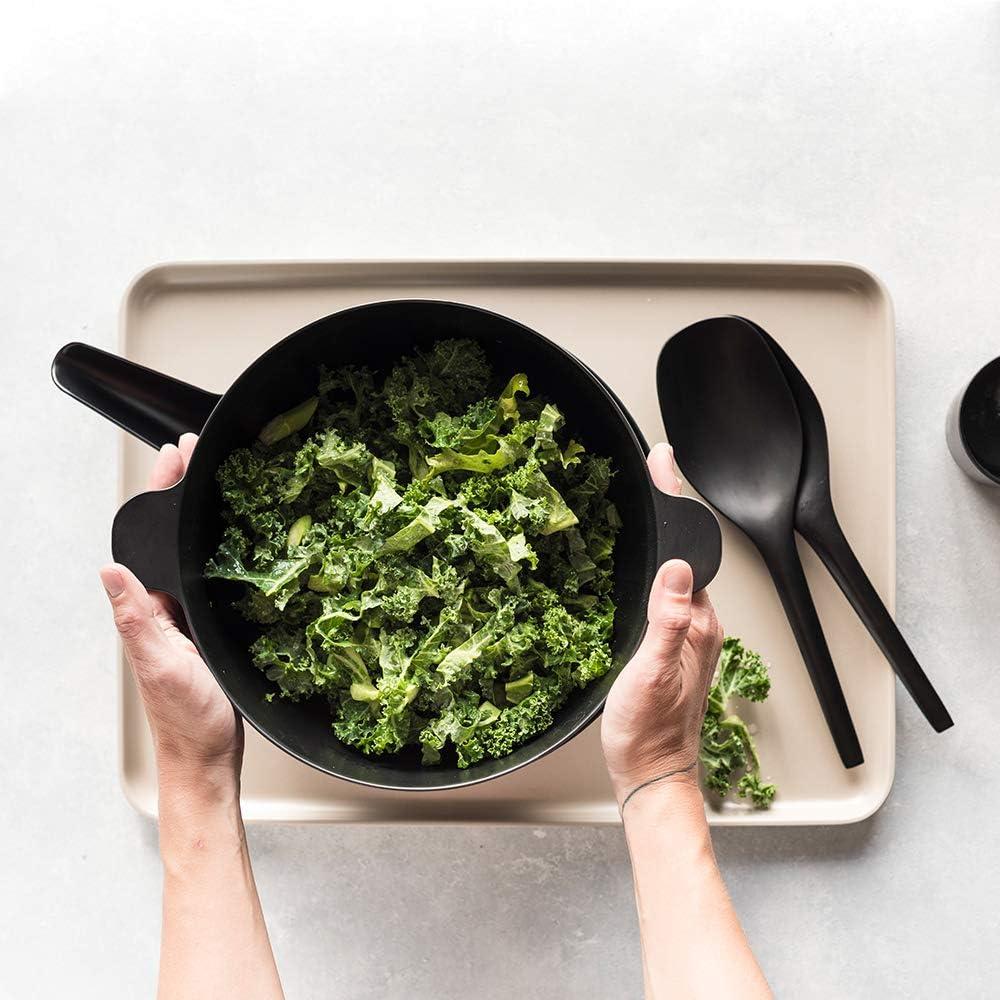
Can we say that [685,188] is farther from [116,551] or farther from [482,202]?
[116,551]

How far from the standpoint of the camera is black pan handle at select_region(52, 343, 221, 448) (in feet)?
4.06

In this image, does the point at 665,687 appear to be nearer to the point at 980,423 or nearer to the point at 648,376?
the point at 648,376

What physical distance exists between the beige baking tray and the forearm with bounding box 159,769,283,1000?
179mm

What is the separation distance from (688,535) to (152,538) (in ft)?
2.11

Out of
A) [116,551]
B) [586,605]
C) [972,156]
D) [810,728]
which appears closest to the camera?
[116,551]

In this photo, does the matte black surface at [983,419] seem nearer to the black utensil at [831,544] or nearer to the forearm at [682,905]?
the black utensil at [831,544]

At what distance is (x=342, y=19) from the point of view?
1574mm

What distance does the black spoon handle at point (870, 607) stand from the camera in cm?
142

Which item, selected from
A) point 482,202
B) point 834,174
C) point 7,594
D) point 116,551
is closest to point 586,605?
point 116,551

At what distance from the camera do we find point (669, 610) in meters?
1.10

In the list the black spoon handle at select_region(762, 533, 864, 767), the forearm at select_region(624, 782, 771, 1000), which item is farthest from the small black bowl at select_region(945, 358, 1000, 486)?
the forearm at select_region(624, 782, 771, 1000)

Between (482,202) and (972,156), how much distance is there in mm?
805

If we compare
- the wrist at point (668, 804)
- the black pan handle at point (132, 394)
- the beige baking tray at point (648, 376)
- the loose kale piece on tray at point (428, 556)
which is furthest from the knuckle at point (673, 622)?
the black pan handle at point (132, 394)

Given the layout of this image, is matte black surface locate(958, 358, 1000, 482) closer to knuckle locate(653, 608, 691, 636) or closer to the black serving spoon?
the black serving spoon
